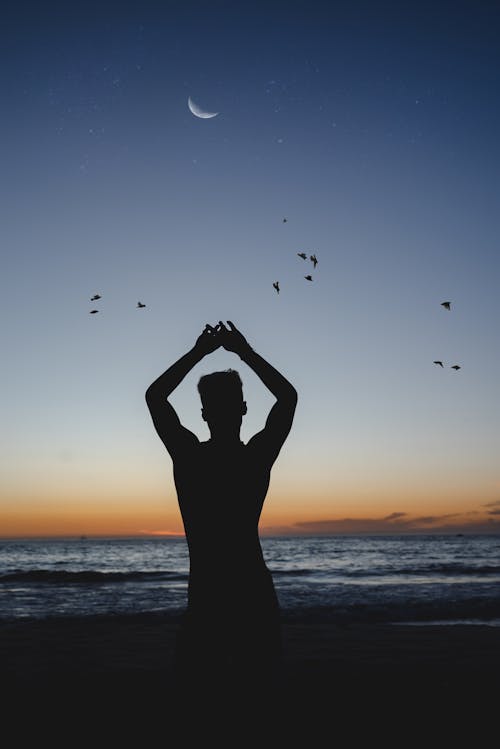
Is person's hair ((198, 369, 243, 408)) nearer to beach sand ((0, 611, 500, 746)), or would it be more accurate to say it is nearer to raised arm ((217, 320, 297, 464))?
raised arm ((217, 320, 297, 464))

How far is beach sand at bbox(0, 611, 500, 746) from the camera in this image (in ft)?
7.86

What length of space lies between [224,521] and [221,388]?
606 millimetres

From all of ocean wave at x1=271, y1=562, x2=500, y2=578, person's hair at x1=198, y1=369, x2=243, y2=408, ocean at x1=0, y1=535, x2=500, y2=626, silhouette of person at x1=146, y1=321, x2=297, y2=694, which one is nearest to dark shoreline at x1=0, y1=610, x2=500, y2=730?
silhouette of person at x1=146, y1=321, x2=297, y2=694

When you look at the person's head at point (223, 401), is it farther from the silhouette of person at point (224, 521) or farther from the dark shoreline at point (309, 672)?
the dark shoreline at point (309, 672)

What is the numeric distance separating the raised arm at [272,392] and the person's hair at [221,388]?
0.40ft

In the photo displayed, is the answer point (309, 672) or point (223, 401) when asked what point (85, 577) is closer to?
point (309, 672)

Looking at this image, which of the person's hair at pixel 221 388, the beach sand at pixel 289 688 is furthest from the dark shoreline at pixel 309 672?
the person's hair at pixel 221 388

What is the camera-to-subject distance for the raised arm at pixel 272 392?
103 inches

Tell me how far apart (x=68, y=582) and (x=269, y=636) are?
26341 millimetres

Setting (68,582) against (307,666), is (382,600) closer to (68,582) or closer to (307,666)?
(307,666)

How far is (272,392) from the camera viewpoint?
276 centimetres

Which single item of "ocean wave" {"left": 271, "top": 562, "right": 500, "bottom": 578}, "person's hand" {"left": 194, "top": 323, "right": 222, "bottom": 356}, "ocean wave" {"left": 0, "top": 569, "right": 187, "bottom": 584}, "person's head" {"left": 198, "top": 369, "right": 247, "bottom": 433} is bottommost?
"ocean wave" {"left": 271, "top": 562, "right": 500, "bottom": 578}

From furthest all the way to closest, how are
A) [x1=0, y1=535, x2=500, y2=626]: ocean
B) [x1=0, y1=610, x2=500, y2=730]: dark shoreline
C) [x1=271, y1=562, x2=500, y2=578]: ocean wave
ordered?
1. [x1=271, y1=562, x2=500, y2=578]: ocean wave
2. [x1=0, y1=535, x2=500, y2=626]: ocean
3. [x1=0, y1=610, x2=500, y2=730]: dark shoreline

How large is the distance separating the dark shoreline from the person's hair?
2.62 metres
